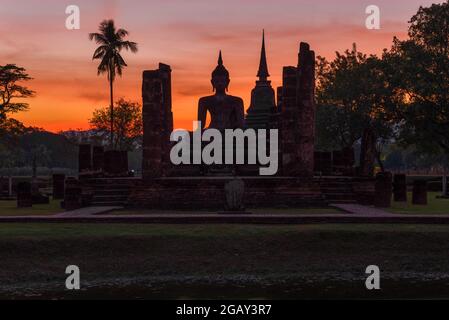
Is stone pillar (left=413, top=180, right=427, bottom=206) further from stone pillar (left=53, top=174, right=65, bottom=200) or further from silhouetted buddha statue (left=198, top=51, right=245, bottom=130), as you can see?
stone pillar (left=53, top=174, right=65, bottom=200)

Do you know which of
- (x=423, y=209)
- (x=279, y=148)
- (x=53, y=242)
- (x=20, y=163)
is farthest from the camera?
(x=20, y=163)

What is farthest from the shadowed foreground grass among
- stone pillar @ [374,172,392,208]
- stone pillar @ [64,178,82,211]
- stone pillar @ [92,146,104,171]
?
stone pillar @ [92,146,104,171]

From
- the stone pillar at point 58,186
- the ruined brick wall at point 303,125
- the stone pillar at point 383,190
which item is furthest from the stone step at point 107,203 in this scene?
the stone pillar at point 383,190

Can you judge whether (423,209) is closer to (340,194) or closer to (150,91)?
(340,194)

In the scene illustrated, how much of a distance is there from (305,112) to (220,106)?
30.6ft

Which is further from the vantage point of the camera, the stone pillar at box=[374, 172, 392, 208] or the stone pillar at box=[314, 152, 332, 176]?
the stone pillar at box=[314, 152, 332, 176]

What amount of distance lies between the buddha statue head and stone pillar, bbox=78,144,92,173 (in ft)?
25.3

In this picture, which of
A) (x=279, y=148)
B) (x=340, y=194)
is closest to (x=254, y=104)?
(x=279, y=148)

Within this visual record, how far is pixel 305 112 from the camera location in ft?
77.7

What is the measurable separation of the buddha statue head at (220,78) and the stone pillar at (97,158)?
21.6ft

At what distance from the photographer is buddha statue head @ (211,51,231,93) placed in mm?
32531

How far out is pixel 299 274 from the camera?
46.0 ft
